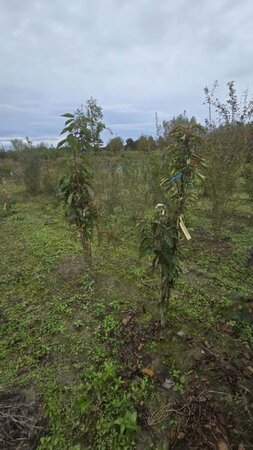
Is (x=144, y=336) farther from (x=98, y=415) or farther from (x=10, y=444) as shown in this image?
(x=10, y=444)

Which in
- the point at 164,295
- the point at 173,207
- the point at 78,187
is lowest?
the point at 164,295

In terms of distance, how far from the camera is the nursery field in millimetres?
1611

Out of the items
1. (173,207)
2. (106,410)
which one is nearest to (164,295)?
(173,207)

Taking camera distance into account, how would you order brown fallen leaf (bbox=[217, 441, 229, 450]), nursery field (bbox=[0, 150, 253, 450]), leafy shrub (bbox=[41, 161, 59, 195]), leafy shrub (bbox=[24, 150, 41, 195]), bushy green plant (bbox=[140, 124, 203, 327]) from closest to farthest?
brown fallen leaf (bbox=[217, 441, 229, 450]) < nursery field (bbox=[0, 150, 253, 450]) < bushy green plant (bbox=[140, 124, 203, 327]) < leafy shrub (bbox=[41, 161, 59, 195]) < leafy shrub (bbox=[24, 150, 41, 195])

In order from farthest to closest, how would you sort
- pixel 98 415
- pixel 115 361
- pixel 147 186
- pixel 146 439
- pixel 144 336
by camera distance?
pixel 147 186 < pixel 144 336 < pixel 115 361 < pixel 98 415 < pixel 146 439

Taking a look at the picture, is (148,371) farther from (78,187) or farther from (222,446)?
(78,187)

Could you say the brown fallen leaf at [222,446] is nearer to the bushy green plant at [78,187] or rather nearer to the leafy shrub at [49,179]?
the bushy green plant at [78,187]

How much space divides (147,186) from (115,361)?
3.96 m

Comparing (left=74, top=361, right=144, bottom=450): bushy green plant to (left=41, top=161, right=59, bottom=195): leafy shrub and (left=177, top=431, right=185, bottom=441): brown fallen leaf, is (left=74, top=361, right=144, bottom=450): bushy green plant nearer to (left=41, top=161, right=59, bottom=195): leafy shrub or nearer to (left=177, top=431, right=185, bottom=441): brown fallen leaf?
(left=177, top=431, right=185, bottom=441): brown fallen leaf

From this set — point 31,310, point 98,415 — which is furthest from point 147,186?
point 98,415

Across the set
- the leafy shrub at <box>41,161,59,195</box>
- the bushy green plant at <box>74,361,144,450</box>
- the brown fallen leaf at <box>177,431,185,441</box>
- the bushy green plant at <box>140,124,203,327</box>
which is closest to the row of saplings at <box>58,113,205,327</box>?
the bushy green plant at <box>140,124,203,327</box>

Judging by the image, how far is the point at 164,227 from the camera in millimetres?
1844

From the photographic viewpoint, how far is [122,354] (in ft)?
6.98

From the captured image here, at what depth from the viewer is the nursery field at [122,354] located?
5.29 ft
